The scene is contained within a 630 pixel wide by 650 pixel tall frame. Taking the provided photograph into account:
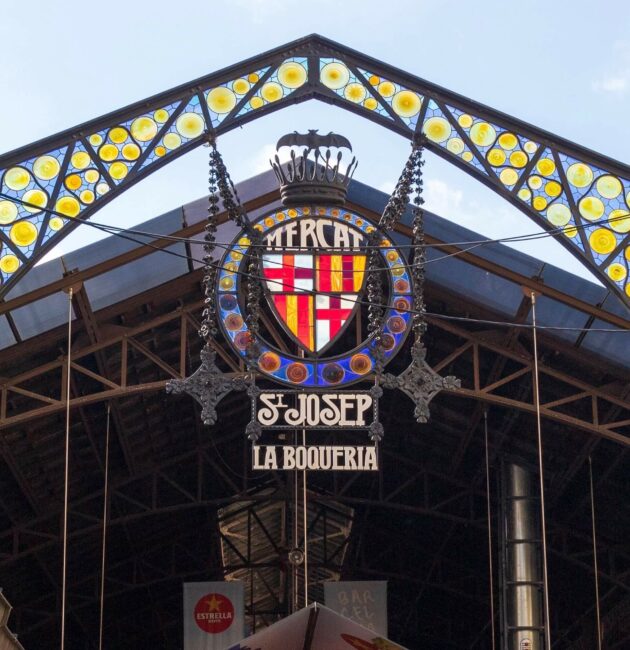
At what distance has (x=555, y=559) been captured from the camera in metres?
30.9

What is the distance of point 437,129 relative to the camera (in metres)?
19.7

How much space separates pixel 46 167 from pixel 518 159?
5866 mm

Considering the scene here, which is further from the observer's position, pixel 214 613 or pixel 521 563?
pixel 214 613

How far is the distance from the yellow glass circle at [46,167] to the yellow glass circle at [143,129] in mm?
1036

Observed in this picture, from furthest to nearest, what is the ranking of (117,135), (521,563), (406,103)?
(521,563) < (406,103) < (117,135)

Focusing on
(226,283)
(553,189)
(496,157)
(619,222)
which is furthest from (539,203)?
(226,283)

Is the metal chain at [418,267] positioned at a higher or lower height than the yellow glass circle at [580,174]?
lower

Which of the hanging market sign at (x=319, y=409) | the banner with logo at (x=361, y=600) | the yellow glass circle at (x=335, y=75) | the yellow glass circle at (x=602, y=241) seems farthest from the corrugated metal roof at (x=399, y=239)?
the banner with logo at (x=361, y=600)

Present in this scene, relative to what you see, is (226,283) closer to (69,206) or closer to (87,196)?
(87,196)

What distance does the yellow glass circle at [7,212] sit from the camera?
1923 centimetres

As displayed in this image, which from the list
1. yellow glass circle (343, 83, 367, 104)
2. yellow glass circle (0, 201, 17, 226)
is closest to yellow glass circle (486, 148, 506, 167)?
yellow glass circle (343, 83, 367, 104)

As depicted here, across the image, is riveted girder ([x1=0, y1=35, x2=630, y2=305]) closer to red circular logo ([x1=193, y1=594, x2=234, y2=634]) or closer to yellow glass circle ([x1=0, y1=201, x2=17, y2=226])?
yellow glass circle ([x1=0, y1=201, x2=17, y2=226])

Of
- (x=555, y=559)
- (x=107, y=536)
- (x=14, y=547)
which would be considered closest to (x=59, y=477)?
(x=14, y=547)

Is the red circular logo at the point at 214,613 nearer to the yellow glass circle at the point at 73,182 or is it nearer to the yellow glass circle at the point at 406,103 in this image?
the yellow glass circle at the point at 73,182
